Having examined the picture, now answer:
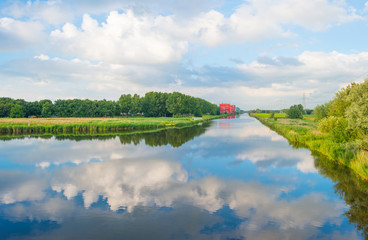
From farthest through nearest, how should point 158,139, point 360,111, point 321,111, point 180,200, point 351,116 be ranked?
1. point 321,111
2. point 158,139
3. point 351,116
4. point 360,111
5. point 180,200

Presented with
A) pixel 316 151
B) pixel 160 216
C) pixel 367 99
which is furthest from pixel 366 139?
pixel 160 216

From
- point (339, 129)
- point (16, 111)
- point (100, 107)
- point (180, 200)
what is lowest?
point (180, 200)

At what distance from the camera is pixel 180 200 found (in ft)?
31.5

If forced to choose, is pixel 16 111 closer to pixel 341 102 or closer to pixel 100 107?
pixel 100 107

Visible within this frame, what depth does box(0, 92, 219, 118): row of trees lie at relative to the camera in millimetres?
82688

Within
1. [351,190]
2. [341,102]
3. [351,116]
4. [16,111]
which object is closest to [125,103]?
[16,111]

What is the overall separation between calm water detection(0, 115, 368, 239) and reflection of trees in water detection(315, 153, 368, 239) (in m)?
0.04

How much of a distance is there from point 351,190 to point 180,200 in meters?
8.12

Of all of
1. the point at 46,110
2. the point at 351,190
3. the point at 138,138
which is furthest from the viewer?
the point at 46,110

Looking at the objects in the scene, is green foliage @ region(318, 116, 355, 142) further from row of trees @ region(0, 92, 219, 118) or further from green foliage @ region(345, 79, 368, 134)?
row of trees @ region(0, 92, 219, 118)

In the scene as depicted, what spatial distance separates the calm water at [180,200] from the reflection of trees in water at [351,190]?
1.4 inches

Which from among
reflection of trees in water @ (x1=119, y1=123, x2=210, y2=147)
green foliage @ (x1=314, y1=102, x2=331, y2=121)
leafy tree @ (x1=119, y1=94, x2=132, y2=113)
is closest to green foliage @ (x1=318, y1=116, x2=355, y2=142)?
reflection of trees in water @ (x1=119, y1=123, x2=210, y2=147)

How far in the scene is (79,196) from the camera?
1002 centimetres

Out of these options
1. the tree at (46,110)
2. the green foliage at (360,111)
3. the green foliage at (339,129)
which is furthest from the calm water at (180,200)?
the tree at (46,110)
